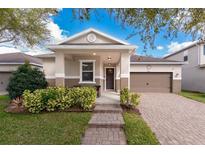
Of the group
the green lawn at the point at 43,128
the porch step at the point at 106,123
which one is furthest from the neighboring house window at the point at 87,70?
the porch step at the point at 106,123

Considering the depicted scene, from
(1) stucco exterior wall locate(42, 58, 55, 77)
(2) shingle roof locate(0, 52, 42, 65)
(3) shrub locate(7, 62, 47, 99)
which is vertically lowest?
(3) shrub locate(7, 62, 47, 99)

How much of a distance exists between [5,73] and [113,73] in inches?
465

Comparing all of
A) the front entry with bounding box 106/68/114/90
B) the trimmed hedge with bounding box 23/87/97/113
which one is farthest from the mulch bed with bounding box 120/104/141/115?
the front entry with bounding box 106/68/114/90

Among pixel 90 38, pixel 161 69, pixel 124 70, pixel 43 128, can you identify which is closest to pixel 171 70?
pixel 161 69

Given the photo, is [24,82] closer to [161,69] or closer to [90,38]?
[90,38]

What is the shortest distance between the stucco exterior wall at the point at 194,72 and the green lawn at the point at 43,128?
16.7 metres

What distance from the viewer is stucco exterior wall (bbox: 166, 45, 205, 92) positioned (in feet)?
59.3

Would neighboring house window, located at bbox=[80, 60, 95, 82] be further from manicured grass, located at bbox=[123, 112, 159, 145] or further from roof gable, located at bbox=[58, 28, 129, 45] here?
manicured grass, located at bbox=[123, 112, 159, 145]

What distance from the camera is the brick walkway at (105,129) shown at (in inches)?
173

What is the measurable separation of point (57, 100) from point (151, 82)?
12.5 m

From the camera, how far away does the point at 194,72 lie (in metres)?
19.5

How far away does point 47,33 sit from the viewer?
13.4 meters

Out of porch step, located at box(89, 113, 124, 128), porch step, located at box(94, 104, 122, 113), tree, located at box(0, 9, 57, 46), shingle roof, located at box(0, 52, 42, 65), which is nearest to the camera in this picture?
porch step, located at box(89, 113, 124, 128)

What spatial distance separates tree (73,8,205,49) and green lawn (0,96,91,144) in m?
3.38
